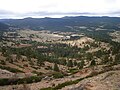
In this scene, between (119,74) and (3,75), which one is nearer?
(119,74)

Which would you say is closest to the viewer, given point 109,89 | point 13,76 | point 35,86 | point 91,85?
point 109,89

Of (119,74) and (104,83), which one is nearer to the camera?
(104,83)

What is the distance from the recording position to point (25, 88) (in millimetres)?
54094

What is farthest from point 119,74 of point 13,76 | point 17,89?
point 13,76

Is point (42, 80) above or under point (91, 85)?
under

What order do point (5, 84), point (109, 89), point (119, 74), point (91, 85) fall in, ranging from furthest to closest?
point (5, 84) < point (119, 74) < point (91, 85) < point (109, 89)

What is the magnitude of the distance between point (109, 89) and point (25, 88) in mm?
18872

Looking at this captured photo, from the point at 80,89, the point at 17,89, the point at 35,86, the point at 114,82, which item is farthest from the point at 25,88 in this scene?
the point at 114,82

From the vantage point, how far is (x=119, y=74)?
52125 millimetres

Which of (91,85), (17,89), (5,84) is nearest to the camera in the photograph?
(91,85)

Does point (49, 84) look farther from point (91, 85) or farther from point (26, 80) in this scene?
point (91, 85)

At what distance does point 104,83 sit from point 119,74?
6502 mm

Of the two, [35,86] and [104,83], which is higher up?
[104,83]

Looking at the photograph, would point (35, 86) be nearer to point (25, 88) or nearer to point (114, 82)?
point (25, 88)
